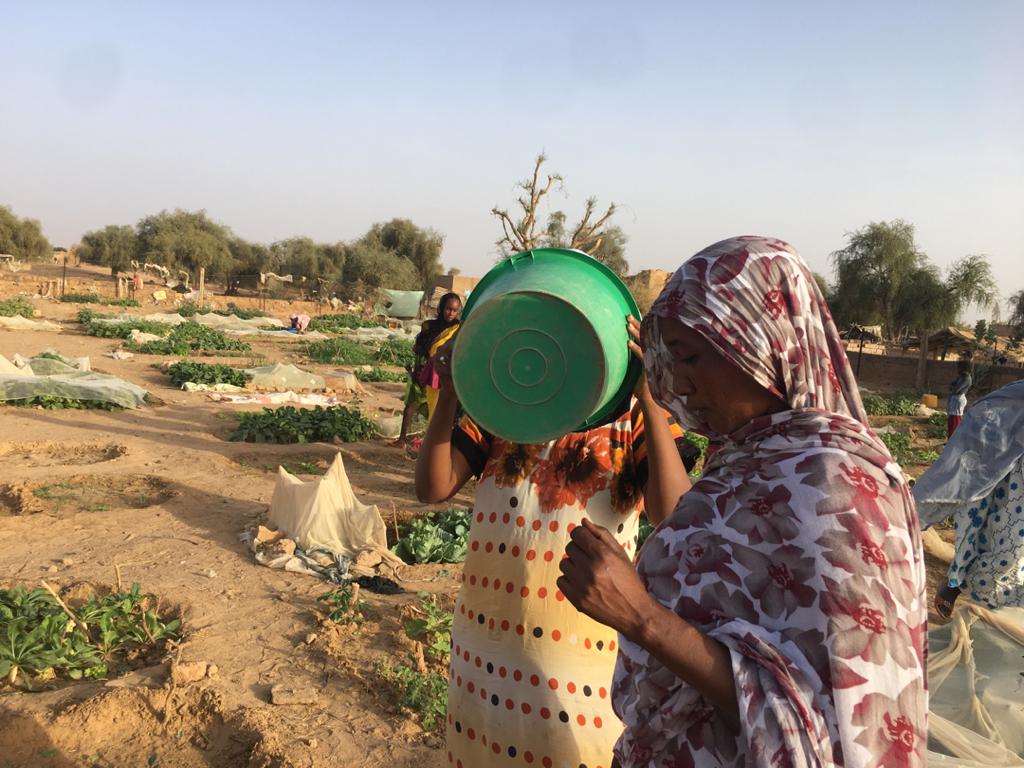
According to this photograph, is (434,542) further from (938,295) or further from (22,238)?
(22,238)

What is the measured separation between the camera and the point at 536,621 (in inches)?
67.4

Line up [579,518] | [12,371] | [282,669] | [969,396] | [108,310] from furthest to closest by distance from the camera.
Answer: [108,310] → [969,396] → [12,371] → [282,669] → [579,518]

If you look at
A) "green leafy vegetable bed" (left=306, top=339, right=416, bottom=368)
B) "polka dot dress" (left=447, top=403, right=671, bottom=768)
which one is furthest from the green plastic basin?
"green leafy vegetable bed" (left=306, top=339, right=416, bottom=368)

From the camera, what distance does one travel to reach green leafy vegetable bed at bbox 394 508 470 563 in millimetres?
5633

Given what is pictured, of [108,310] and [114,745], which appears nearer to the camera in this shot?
[114,745]

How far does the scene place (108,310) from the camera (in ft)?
86.0

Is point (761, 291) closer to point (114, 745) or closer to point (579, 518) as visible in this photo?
point (579, 518)

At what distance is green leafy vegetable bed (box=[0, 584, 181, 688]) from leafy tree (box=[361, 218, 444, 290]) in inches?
1969

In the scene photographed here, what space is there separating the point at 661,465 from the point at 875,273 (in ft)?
108

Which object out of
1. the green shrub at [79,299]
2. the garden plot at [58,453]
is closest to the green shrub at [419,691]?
the garden plot at [58,453]

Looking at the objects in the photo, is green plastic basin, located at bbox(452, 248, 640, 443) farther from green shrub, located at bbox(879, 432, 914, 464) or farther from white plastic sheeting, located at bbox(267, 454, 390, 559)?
green shrub, located at bbox(879, 432, 914, 464)

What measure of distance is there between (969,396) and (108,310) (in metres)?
28.0

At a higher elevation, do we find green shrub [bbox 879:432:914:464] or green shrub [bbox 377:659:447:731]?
green shrub [bbox 879:432:914:464]

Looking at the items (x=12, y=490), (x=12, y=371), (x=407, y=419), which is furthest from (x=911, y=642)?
(x=12, y=371)
